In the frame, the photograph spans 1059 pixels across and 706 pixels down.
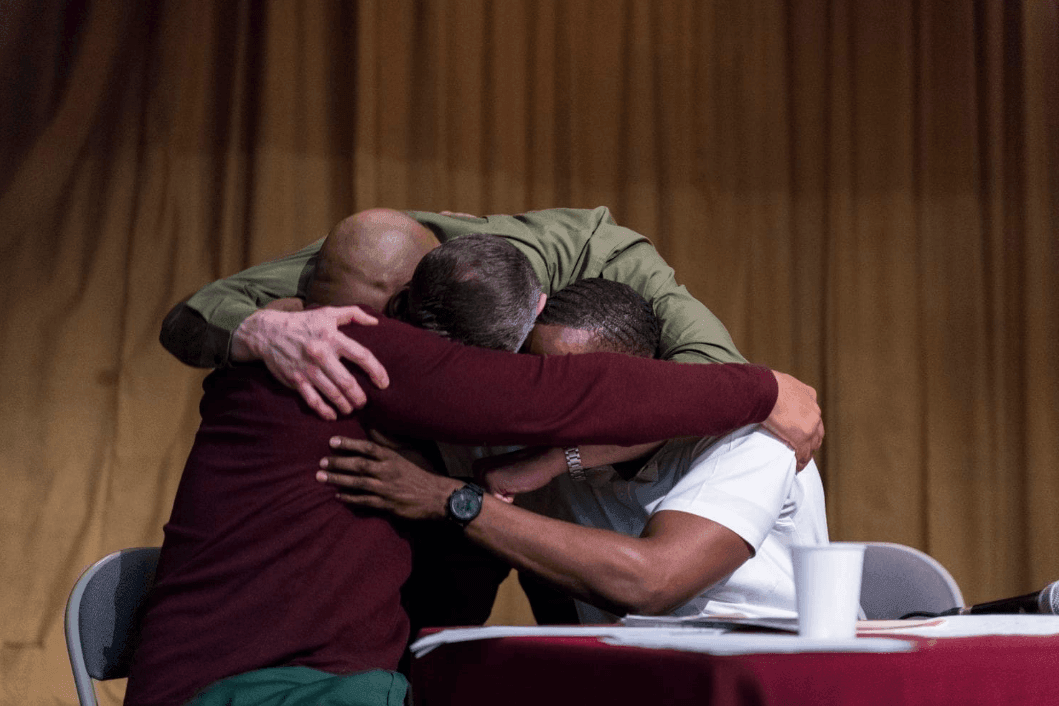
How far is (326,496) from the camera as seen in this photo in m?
1.33

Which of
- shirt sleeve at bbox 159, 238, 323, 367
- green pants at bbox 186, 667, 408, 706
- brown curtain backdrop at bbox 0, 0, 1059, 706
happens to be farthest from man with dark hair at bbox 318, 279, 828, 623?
brown curtain backdrop at bbox 0, 0, 1059, 706

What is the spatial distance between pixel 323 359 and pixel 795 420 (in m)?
0.73

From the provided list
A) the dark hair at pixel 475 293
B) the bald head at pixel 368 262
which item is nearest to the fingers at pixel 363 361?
the dark hair at pixel 475 293

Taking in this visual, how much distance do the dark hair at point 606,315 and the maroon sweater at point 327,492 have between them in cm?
24

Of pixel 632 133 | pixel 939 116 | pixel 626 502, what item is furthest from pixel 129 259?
pixel 939 116

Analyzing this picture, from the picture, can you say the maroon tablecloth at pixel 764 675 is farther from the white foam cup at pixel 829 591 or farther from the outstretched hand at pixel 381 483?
the outstretched hand at pixel 381 483

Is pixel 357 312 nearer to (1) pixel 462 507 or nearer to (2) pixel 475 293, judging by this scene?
(2) pixel 475 293

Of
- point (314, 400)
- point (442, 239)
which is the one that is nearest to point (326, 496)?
point (314, 400)

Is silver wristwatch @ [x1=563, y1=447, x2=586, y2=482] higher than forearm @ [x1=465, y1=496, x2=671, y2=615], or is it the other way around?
silver wristwatch @ [x1=563, y1=447, x2=586, y2=482]

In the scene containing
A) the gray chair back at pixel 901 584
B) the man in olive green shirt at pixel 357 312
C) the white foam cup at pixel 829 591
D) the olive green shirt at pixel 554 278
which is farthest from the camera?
the gray chair back at pixel 901 584

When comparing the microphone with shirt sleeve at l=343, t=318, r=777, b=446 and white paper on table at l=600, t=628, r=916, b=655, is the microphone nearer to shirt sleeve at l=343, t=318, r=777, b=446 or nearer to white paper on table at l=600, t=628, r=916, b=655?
shirt sleeve at l=343, t=318, r=777, b=446

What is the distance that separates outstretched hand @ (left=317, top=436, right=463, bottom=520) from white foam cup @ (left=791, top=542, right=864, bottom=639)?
58 centimetres

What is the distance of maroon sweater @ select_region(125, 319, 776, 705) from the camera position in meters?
1.25

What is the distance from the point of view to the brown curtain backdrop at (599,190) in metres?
3.67
